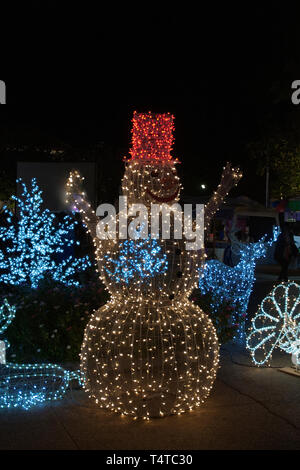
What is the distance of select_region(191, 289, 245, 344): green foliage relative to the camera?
743cm

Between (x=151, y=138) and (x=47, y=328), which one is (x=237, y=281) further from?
(x=151, y=138)

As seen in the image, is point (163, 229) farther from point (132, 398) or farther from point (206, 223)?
point (132, 398)

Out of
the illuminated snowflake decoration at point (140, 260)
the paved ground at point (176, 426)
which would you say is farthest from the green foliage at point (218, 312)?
the illuminated snowflake decoration at point (140, 260)

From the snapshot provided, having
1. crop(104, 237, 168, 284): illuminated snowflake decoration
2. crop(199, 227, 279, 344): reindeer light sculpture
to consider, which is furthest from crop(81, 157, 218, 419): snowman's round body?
crop(199, 227, 279, 344): reindeer light sculpture

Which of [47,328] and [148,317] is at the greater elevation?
[148,317]

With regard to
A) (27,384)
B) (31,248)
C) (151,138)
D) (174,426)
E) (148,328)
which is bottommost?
(174,426)

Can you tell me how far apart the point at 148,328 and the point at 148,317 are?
10cm

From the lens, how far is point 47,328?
6352 millimetres

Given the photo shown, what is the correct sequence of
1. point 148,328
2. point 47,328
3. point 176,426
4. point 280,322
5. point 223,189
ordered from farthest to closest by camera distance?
1. point 280,322
2. point 47,328
3. point 223,189
4. point 148,328
5. point 176,426

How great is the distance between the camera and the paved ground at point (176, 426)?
14.4 ft

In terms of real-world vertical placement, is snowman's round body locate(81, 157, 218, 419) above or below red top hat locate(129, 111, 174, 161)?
below

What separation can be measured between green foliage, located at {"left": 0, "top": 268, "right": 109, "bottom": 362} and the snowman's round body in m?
1.19

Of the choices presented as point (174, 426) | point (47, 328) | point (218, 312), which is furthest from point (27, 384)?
point (218, 312)

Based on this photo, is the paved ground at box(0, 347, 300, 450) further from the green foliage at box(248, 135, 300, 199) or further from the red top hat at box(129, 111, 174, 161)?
the green foliage at box(248, 135, 300, 199)
